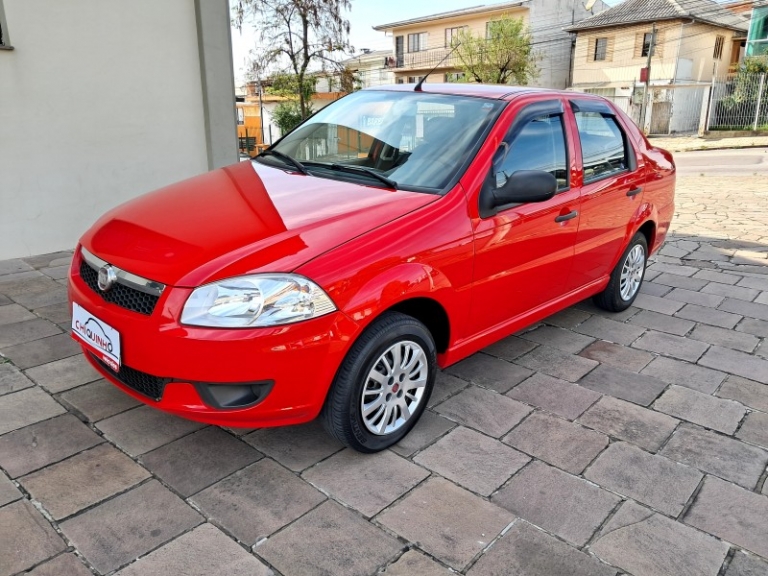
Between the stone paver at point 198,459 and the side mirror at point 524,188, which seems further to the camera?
the side mirror at point 524,188

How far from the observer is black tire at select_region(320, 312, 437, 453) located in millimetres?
2451

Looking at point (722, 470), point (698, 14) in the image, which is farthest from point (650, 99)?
point (722, 470)

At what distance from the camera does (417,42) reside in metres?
47.6

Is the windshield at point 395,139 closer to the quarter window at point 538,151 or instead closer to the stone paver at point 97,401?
the quarter window at point 538,151

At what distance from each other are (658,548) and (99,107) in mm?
5849

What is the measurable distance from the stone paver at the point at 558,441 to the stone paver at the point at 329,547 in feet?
3.00

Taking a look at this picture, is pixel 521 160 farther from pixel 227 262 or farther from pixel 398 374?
pixel 227 262

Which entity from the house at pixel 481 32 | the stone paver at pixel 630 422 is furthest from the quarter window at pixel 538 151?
the house at pixel 481 32

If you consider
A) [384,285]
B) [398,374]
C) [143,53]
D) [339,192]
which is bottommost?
[398,374]

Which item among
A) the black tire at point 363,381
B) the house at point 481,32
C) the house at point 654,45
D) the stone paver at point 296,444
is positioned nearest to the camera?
the black tire at point 363,381

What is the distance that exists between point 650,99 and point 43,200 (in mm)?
26754

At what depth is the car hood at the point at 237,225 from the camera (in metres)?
2.34

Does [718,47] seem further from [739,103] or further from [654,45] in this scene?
[739,103]

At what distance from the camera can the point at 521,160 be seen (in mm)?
3230
